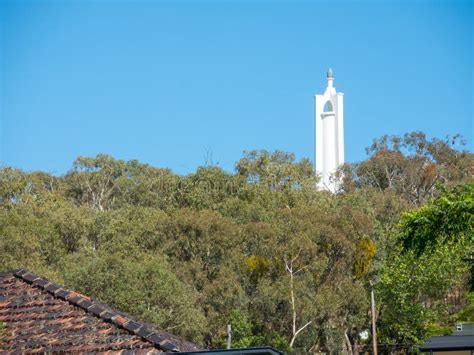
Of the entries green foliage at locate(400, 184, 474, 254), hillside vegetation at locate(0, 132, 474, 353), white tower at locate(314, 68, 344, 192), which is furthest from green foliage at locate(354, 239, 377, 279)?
white tower at locate(314, 68, 344, 192)

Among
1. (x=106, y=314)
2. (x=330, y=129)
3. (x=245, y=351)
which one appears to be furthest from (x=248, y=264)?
(x=330, y=129)

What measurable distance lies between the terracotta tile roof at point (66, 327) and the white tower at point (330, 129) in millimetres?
74687

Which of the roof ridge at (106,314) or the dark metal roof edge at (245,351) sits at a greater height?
the roof ridge at (106,314)

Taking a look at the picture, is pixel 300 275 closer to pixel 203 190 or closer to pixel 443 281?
pixel 443 281

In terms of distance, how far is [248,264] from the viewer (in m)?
47.8

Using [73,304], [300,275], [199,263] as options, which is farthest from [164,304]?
[73,304]

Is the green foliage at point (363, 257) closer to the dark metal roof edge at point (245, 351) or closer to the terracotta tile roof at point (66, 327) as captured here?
the terracotta tile roof at point (66, 327)

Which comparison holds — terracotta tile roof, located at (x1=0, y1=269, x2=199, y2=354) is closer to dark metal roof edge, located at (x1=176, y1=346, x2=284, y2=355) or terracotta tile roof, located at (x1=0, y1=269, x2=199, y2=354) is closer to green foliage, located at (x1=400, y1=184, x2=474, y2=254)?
dark metal roof edge, located at (x1=176, y1=346, x2=284, y2=355)

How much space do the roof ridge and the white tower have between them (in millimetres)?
74254

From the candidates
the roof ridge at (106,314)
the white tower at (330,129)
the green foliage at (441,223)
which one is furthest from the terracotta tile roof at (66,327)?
the white tower at (330,129)

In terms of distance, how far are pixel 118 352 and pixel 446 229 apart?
25.3 feet

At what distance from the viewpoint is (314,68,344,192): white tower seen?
8956cm

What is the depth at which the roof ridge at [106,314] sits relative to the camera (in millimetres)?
11805

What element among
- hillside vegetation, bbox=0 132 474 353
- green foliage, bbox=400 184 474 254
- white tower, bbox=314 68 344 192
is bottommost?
green foliage, bbox=400 184 474 254
